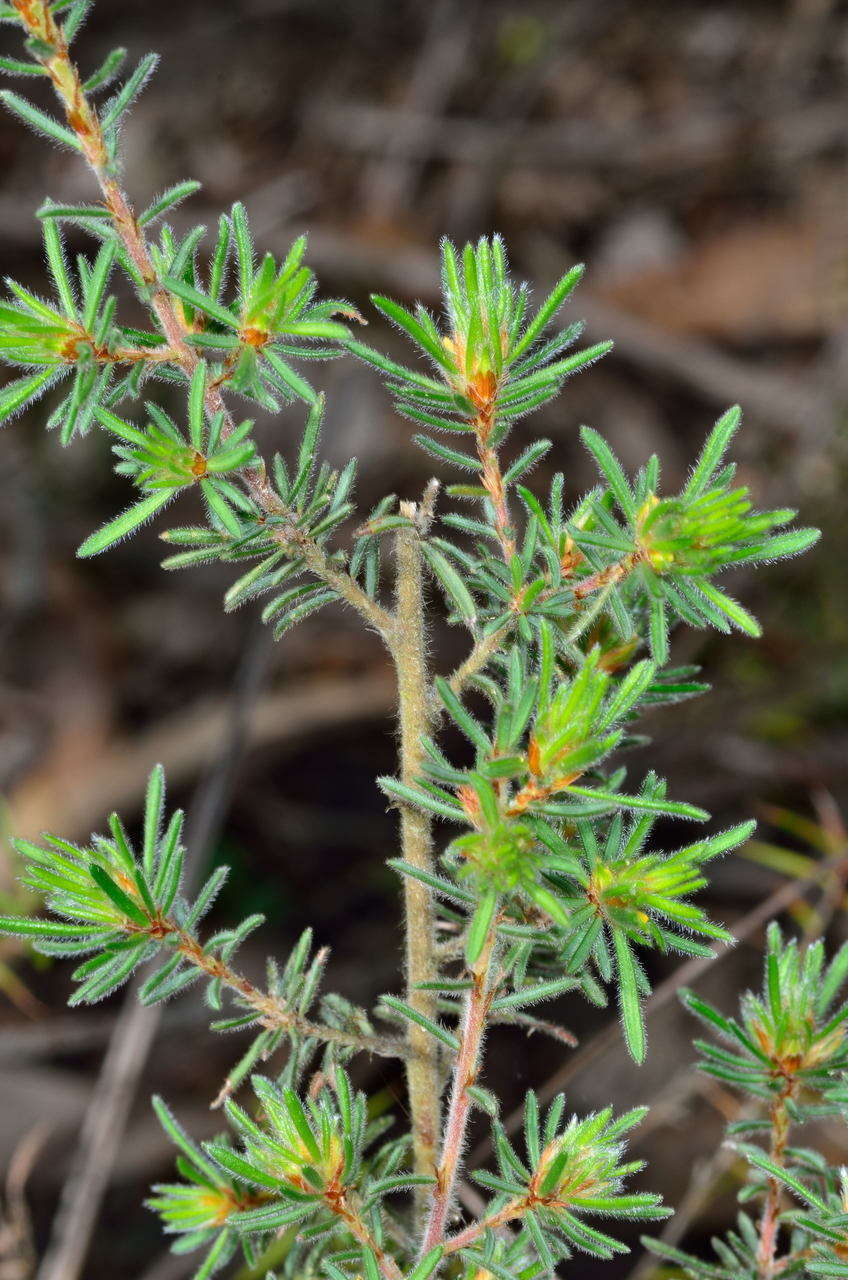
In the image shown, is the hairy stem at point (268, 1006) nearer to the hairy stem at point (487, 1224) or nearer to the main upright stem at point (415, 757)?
the main upright stem at point (415, 757)

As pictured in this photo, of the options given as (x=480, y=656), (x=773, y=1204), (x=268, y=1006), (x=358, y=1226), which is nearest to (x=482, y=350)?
(x=480, y=656)

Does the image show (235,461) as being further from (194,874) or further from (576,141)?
(576,141)

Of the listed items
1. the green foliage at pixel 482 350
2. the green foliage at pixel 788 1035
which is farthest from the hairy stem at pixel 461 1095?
the green foliage at pixel 482 350

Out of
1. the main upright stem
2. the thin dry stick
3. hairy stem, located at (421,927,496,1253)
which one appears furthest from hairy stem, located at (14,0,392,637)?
the thin dry stick

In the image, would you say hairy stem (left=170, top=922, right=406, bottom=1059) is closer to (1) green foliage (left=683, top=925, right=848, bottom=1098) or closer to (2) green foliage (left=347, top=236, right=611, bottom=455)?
(1) green foliage (left=683, top=925, right=848, bottom=1098)

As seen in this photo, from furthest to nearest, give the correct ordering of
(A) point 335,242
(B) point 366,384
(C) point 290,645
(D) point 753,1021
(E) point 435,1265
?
1. (B) point 366,384
2. (A) point 335,242
3. (C) point 290,645
4. (D) point 753,1021
5. (E) point 435,1265

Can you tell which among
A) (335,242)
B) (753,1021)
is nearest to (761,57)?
(335,242)

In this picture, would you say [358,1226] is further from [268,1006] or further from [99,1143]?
[99,1143]
